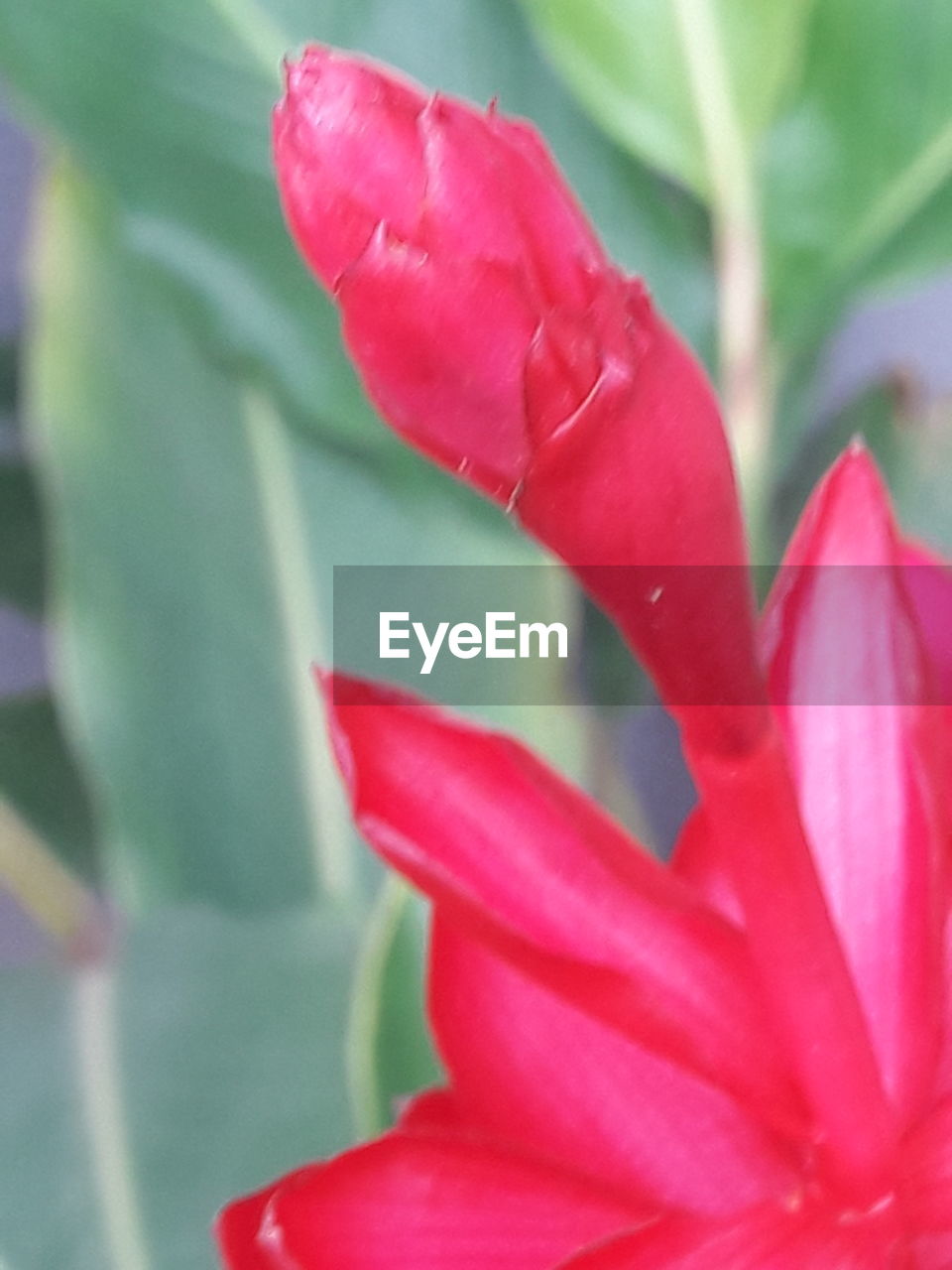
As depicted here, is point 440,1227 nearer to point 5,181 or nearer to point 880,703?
point 880,703

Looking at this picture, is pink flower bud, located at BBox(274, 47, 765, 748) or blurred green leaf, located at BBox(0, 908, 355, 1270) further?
blurred green leaf, located at BBox(0, 908, 355, 1270)

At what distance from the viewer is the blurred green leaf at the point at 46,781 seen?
1.77 feet

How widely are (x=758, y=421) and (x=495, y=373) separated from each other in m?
0.35

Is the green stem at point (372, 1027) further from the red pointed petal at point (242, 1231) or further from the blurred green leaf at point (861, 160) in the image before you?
the blurred green leaf at point (861, 160)

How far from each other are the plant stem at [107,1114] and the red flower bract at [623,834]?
5.7 inches

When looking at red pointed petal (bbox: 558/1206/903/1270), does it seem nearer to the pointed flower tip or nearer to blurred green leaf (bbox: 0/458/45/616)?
the pointed flower tip

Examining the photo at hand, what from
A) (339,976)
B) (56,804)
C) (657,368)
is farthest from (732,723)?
(56,804)

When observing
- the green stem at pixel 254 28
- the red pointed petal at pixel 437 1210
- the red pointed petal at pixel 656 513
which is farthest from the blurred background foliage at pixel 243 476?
the red pointed petal at pixel 656 513

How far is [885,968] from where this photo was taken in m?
0.28

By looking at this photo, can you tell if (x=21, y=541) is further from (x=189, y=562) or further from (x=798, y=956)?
(x=798, y=956)

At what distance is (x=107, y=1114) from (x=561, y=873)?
23cm

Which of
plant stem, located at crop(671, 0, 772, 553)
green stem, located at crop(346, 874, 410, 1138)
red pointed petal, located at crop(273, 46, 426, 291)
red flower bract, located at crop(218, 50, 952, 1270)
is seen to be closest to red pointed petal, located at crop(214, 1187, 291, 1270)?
red flower bract, located at crop(218, 50, 952, 1270)

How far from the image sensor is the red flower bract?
14 centimetres

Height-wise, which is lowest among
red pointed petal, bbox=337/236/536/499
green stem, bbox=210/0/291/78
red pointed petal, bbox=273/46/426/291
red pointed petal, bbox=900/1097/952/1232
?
red pointed petal, bbox=900/1097/952/1232
